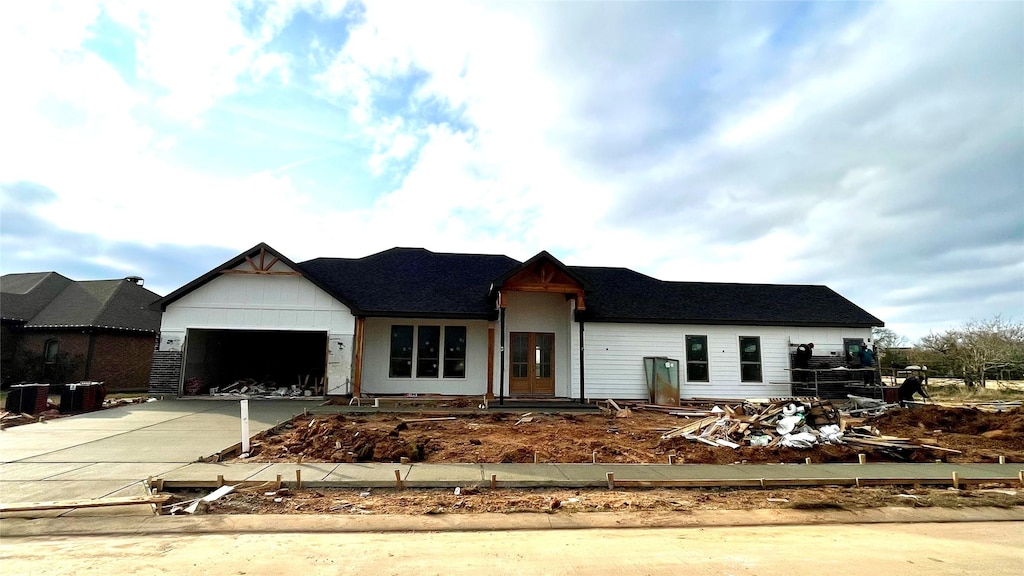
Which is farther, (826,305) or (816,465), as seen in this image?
(826,305)

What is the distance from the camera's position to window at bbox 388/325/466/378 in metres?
18.0

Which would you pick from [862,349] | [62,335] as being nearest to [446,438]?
[862,349]

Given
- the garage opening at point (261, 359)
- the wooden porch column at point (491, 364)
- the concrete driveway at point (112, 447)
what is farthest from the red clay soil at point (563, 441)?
the garage opening at point (261, 359)

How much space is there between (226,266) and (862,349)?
76.9 ft

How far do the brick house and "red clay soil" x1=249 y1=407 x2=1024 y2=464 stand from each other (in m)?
15.7

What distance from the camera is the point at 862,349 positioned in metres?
18.7

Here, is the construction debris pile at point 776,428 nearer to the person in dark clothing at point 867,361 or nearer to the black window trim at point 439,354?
the black window trim at point 439,354

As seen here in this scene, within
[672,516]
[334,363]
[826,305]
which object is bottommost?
[672,516]

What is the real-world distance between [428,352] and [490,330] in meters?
2.54

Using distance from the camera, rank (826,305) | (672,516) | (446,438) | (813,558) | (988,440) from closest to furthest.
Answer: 1. (813,558)
2. (672,516)
3. (446,438)
4. (988,440)
5. (826,305)

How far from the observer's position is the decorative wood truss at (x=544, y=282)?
16.6 m

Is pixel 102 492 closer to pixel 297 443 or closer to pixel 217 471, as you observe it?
pixel 217 471

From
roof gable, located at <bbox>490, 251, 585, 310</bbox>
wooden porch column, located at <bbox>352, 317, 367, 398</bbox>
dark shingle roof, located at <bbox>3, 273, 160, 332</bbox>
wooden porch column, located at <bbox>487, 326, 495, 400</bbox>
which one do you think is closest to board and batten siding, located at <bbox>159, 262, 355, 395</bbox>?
wooden porch column, located at <bbox>352, 317, 367, 398</bbox>

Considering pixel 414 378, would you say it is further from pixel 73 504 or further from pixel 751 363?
pixel 751 363
